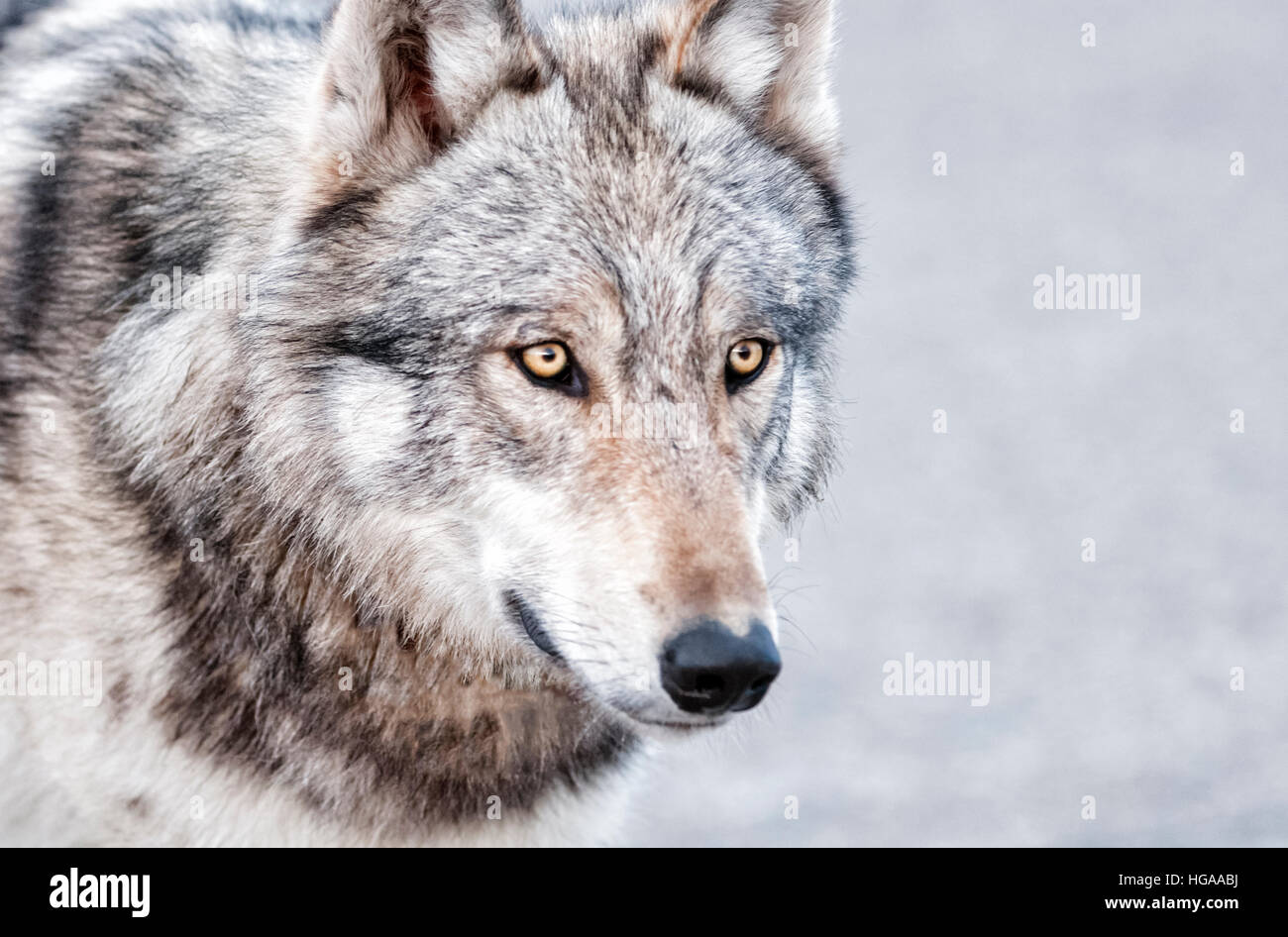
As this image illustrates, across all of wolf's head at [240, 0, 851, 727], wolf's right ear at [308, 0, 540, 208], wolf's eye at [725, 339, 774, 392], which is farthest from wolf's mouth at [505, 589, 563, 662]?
wolf's right ear at [308, 0, 540, 208]

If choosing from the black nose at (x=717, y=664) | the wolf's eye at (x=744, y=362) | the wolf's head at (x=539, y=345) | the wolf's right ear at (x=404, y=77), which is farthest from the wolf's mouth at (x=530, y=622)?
the wolf's right ear at (x=404, y=77)

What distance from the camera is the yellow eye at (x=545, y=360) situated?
2.96 meters

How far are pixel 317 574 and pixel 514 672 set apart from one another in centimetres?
50

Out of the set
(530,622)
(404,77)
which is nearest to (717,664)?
(530,622)

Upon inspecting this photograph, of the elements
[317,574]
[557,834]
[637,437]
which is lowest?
[557,834]

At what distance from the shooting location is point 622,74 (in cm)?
333

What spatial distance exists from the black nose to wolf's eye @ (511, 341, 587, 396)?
59cm

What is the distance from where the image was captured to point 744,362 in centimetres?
314

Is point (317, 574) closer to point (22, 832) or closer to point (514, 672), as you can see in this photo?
point (514, 672)

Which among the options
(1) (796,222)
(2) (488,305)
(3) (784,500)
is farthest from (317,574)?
(1) (796,222)

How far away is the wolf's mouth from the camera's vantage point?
3.02 meters

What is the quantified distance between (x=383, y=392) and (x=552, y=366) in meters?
0.38

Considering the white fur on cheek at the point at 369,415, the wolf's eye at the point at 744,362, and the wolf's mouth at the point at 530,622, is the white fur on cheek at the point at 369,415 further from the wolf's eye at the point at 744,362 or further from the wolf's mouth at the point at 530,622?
the wolf's eye at the point at 744,362

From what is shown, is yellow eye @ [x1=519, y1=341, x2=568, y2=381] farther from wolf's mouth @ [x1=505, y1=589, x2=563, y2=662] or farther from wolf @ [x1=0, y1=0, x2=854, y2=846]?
wolf's mouth @ [x1=505, y1=589, x2=563, y2=662]
